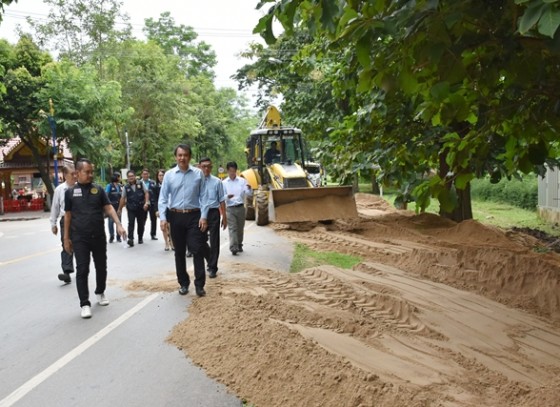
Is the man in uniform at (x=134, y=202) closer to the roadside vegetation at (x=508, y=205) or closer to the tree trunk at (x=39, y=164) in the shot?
the roadside vegetation at (x=508, y=205)

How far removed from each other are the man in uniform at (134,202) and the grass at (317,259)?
4.04m

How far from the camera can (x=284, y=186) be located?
16234mm

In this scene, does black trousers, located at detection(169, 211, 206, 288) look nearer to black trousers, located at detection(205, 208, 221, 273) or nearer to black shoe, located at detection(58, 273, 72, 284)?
black trousers, located at detection(205, 208, 221, 273)

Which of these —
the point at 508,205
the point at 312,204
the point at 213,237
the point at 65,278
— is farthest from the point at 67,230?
the point at 508,205

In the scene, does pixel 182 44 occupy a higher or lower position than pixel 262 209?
higher

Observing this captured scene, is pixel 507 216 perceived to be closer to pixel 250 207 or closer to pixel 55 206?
pixel 250 207

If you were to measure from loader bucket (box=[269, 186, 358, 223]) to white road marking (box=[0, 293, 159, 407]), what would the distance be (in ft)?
27.5

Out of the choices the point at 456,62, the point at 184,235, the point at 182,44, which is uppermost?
the point at 182,44

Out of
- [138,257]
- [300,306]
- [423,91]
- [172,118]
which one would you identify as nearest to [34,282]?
[138,257]

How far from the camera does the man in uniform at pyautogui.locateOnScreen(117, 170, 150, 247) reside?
43.7 feet

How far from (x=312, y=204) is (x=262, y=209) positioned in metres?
1.76

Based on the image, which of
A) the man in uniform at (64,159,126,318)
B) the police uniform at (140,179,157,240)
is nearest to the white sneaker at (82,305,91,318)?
the man in uniform at (64,159,126,318)

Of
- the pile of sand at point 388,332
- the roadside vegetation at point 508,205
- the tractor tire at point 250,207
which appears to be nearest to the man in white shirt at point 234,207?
the pile of sand at point 388,332

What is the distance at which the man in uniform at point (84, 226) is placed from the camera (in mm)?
6688
